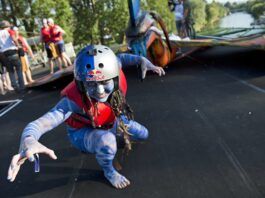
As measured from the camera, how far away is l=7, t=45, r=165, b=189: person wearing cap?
97.7 inches

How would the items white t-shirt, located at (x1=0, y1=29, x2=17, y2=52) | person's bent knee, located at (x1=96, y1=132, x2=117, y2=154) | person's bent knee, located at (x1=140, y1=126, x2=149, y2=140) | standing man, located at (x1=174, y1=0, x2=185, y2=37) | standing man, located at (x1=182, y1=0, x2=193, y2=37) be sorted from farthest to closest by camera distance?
standing man, located at (x1=182, y1=0, x2=193, y2=37)
standing man, located at (x1=174, y1=0, x2=185, y2=37)
white t-shirt, located at (x1=0, y1=29, x2=17, y2=52)
person's bent knee, located at (x1=140, y1=126, x2=149, y2=140)
person's bent knee, located at (x1=96, y1=132, x2=117, y2=154)

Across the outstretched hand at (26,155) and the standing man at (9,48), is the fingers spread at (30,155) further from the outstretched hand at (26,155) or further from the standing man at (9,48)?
the standing man at (9,48)

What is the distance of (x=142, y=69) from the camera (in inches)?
119

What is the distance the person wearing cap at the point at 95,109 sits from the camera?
248cm

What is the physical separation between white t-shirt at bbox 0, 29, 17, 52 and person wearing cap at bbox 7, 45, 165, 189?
4.90m

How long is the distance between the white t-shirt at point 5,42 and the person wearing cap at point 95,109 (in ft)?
16.1

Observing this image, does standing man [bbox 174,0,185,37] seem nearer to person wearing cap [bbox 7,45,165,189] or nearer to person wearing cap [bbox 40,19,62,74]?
person wearing cap [bbox 40,19,62,74]

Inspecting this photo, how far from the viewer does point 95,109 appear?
8.84 ft

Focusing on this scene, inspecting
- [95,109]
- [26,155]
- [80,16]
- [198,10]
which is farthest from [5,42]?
[198,10]

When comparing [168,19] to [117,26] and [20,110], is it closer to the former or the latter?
[117,26]

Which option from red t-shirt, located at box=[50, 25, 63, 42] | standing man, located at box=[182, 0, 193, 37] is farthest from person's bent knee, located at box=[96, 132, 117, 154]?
standing man, located at box=[182, 0, 193, 37]

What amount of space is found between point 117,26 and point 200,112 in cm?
1558

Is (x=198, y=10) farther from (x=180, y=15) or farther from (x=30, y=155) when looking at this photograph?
(x=30, y=155)

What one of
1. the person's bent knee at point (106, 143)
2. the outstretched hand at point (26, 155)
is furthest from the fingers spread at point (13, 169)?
the person's bent knee at point (106, 143)
